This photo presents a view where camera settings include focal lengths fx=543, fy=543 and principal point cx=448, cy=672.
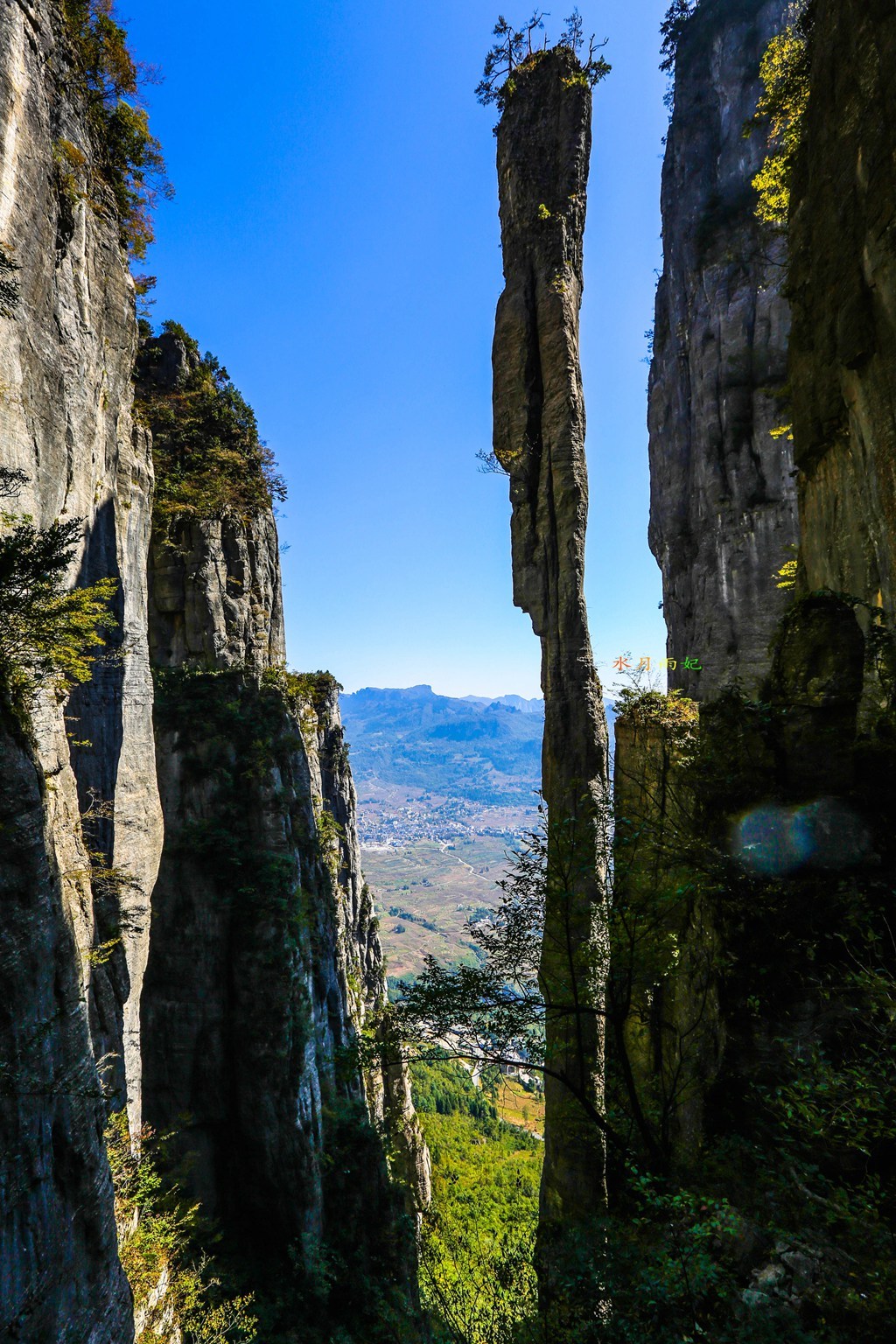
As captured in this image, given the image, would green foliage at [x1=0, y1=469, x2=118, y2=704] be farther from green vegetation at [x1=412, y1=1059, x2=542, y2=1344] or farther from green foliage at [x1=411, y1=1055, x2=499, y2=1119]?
green foliage at [x1=411, y1=1055, x2=499, y2=1119]

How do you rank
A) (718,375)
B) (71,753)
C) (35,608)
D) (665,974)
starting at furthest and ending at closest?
(718,375), (71,753), (665,974), (35,608)

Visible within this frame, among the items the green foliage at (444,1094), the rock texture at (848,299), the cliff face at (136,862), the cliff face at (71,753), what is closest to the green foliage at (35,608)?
the cliff face at (136,862)

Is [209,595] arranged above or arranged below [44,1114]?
above

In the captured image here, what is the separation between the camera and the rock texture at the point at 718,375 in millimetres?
23844

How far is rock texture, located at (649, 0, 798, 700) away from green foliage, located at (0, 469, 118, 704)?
2236cm

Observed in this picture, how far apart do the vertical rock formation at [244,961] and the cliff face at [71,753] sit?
5.97 meters

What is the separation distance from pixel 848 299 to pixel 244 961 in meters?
21.2

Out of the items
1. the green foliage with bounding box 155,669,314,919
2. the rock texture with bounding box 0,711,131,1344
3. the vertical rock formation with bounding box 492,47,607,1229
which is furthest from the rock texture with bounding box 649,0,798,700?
the rock texture with bounding box 0,711,131,1344

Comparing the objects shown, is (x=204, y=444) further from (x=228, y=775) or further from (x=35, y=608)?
(x=35, y=608)

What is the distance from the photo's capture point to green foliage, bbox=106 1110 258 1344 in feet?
34.6

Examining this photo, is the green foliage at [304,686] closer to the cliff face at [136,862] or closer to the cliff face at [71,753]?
the cliff face at [136,862]

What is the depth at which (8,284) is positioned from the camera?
751 cm

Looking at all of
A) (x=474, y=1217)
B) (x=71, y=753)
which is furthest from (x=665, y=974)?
(x=474, y=1217)

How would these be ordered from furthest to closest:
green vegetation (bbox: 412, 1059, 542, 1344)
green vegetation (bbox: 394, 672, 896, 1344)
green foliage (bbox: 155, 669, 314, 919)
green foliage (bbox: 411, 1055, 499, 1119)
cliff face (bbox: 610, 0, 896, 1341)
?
green foliage (bbox: 411, 1055, 499, 1119) < green foliage (bbox: 155, 669, 314, 919) < green vegetation (bbox: 412, 1059, 542, 1344) < cliff face (bbox: 610, 0, 896, 1341) < green vegetation (bbox: 394, 672, 896, 1344)
